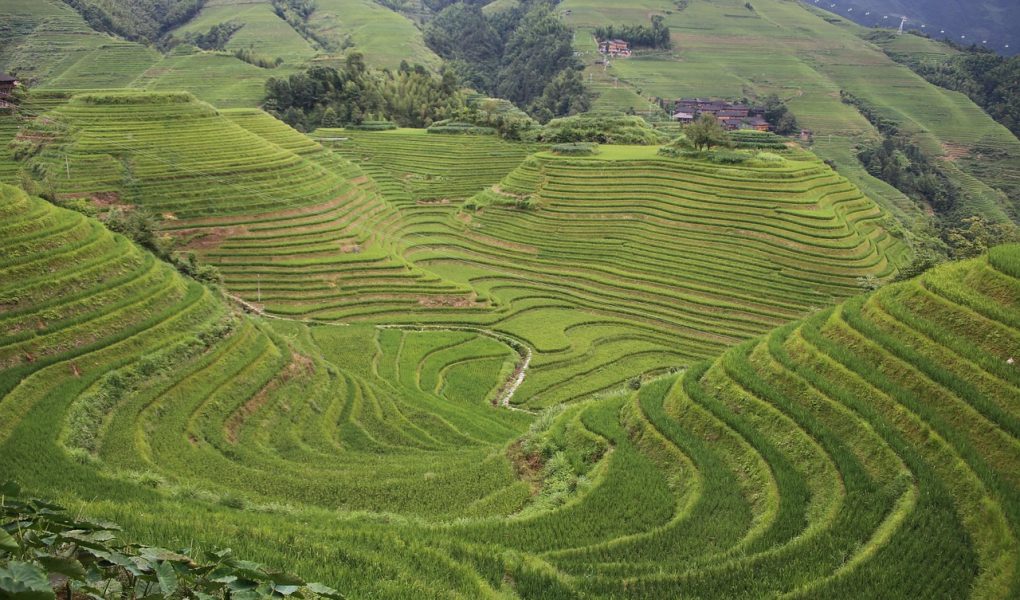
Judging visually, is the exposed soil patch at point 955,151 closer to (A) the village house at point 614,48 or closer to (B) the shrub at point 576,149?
(A) the village house at point 614,48

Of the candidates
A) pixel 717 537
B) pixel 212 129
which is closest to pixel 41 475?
pixel 717 537

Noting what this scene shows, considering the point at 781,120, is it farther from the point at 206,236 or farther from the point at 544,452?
the point at 544,452

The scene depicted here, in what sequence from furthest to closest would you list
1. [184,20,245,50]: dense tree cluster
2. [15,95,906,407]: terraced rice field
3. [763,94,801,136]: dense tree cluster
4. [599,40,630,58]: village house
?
[599,40,630,58]: village house
[184,20,245,50]: dense tree cluster
[763,94,801,136]: dense tree cluster
[15,95,906,407]: terraced rice field

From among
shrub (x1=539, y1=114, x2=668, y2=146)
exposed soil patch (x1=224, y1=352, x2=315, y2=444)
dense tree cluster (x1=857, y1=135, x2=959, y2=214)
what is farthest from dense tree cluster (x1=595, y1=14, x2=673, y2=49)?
exposed soil patch (x1=224, y1=352, x2=315, y2=444)

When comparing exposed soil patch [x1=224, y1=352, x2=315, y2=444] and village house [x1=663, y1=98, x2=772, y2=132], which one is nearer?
exposed soil patch [x1=224, y1=352, x2=315, y2=444]

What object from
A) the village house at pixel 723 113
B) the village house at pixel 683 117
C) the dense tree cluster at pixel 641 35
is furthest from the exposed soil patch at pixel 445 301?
the dense tree cluster at pixel 641 35

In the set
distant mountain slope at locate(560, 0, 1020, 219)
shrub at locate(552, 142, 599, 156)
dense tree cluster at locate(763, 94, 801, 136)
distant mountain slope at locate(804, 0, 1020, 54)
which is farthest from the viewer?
distant mountain slope at locate(804, 0, 1020, 54)

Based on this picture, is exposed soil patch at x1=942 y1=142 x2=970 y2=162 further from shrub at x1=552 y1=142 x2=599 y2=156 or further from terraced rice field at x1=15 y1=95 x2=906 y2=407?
shrub at x1=552 y1=142 x2=599 y2=156

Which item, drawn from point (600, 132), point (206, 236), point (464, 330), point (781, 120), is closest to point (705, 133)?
point (600, 132)
